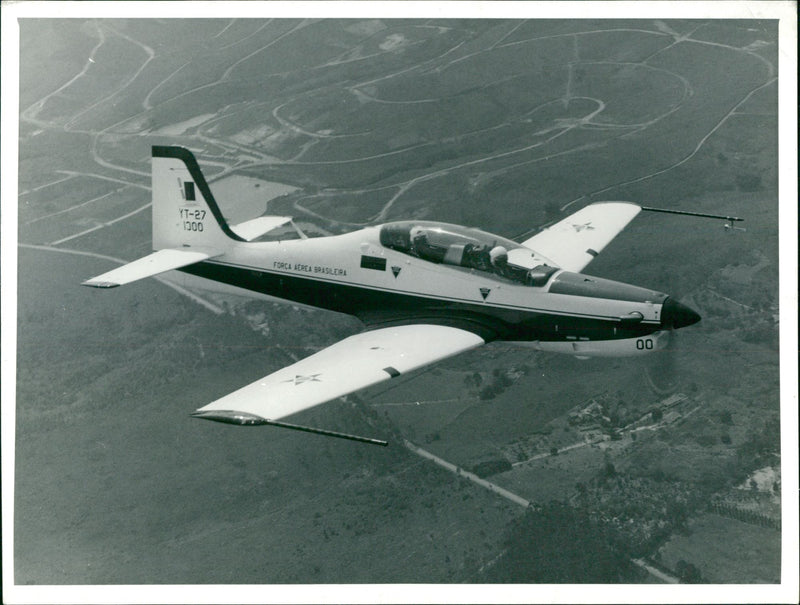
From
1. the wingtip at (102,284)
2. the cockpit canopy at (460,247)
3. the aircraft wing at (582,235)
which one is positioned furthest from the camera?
the aircraft wing at (582,235)

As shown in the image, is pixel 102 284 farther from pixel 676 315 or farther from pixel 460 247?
pixel 676 315

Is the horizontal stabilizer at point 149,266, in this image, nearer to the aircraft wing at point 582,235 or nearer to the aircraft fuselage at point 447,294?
the aircraft fuselage at point 447,294

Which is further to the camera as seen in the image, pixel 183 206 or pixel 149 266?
pixel 183 206

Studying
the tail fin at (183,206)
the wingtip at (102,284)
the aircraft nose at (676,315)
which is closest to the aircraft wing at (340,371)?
the aircraft nose at (676,315)

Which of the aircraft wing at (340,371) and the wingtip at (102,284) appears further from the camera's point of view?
the wingtip at (102,284)

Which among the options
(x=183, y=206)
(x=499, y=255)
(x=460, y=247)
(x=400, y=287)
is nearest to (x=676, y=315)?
(x=499, y=255)

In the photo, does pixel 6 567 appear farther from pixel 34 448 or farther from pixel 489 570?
pixel 489 570

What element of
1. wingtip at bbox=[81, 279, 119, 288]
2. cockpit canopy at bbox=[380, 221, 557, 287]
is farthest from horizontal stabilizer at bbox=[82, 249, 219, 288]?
cockpit canopy at bbox=[380, 221, 557, 287]
